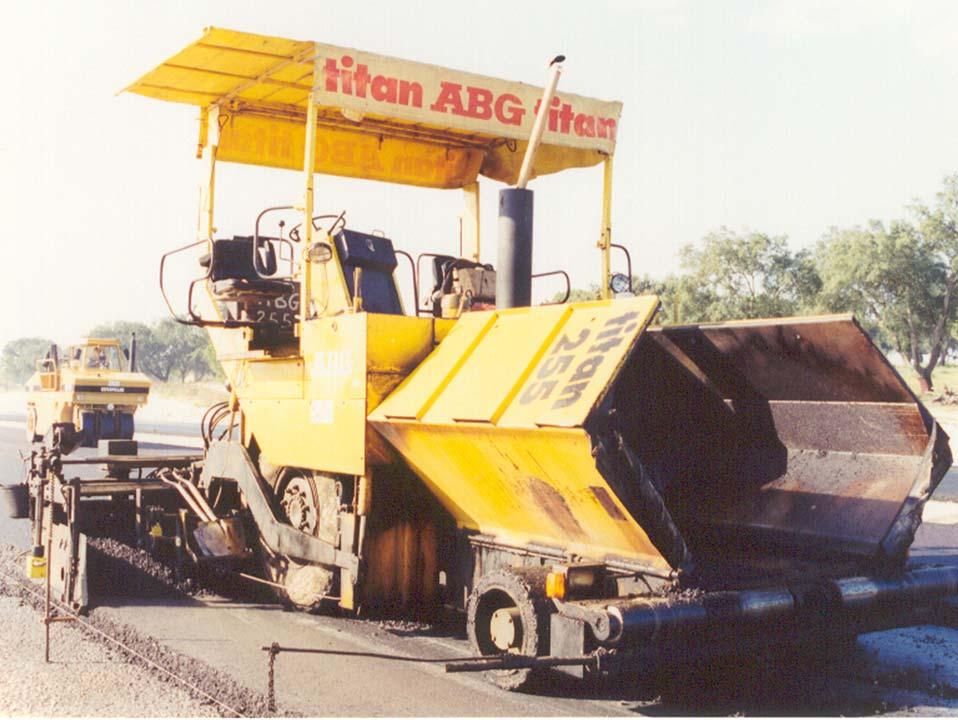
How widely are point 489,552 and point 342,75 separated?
294 cm

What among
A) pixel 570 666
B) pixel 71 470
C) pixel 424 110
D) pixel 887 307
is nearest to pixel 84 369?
pixel 71 470

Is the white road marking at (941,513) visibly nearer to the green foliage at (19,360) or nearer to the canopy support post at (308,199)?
the canopy support post at (308,199)

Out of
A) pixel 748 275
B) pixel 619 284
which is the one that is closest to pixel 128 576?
pixel 619 284

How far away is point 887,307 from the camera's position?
4175cm

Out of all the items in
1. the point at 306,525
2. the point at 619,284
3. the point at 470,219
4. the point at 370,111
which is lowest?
the point at 306,525

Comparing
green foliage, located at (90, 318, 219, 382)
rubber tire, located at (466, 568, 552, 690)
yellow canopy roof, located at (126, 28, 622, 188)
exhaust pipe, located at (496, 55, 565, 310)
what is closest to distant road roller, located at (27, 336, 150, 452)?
yellow canopy roof, located at (126, 28, 622, 188)

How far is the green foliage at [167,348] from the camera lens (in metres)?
74.6

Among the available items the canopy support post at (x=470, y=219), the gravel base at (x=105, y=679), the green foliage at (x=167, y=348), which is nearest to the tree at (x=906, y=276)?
the canopy support post at (x=470, y=219)

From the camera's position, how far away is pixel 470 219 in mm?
8953

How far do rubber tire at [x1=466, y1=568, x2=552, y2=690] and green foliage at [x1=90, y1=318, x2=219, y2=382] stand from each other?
225 feet

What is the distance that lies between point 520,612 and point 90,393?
1877 centimetres

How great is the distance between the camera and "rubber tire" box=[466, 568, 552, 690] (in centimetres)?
506

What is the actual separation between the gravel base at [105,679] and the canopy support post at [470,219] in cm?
386

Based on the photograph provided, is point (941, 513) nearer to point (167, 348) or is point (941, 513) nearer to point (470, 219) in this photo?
point (470, 219)
